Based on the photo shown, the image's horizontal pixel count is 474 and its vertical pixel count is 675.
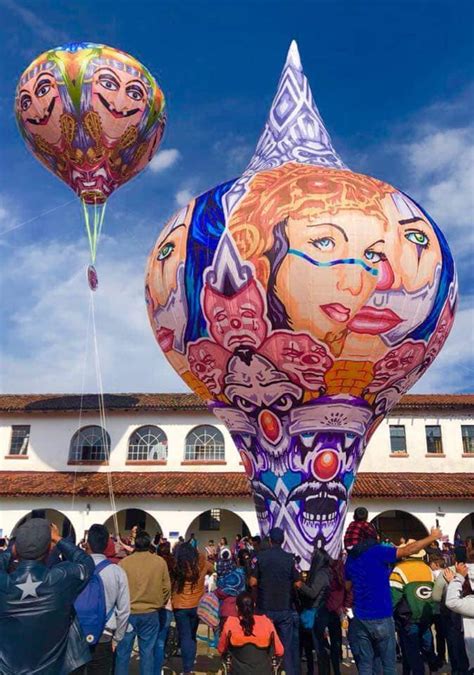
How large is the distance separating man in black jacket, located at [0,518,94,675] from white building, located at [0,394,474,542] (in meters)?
17.1

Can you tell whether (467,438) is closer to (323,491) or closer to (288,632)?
(323,491)

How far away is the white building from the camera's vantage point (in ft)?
67.7

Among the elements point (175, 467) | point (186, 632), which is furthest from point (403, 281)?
point (175, 467)

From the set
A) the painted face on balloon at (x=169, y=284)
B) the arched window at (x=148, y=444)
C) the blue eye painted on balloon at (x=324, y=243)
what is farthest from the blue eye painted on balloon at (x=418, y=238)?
the arched window at (x=148, y=444)

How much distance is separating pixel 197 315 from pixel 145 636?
488 centimetres

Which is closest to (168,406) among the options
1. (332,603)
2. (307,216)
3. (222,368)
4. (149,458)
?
(149,458)

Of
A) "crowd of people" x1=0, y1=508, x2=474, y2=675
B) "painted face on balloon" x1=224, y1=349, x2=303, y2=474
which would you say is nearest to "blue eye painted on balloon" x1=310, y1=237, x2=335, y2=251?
"painted face on balloon" x1=224, y1=349, x2=303, y2=474

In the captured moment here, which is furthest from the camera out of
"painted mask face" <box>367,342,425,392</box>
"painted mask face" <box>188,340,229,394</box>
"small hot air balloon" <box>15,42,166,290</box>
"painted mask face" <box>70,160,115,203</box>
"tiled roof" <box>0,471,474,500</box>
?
"tiled roof" <box>0,471,474,500</box>

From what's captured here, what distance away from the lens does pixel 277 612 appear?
Result: 6.02m

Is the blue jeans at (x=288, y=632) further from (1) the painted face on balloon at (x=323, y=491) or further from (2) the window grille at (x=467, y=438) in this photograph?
(2) the window grille at (x=467, y=438)

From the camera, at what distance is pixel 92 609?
14.4 feet

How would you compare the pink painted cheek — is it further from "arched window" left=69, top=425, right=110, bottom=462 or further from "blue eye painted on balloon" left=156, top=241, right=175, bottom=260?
"arched window" left=69, top=425, right=110, bottom=462

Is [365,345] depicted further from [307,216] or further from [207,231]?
[207,231]

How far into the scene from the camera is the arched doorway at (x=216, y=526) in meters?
22.6
